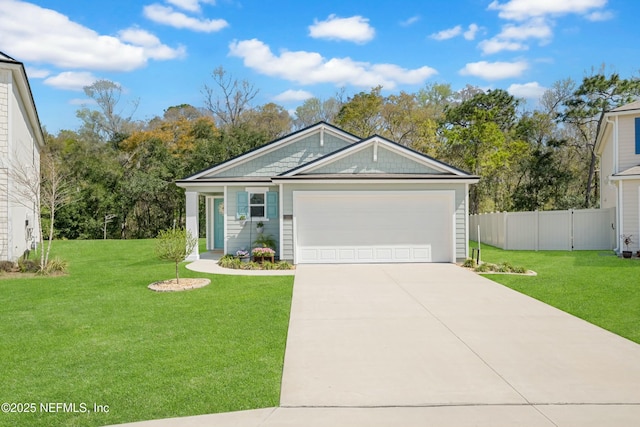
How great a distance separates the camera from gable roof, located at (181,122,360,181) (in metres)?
17.2

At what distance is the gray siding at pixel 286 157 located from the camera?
17375mm

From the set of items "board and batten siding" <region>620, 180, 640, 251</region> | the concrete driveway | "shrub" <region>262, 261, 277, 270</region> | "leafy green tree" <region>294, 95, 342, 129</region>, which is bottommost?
the concrete driveway

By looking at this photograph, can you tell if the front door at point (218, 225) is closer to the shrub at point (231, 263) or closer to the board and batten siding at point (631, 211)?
the shrub at point (231, 263)

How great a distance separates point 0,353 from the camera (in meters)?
5.78

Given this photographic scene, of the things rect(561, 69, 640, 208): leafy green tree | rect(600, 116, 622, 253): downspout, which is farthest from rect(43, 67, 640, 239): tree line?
rect(600, 116, 622, 253): downspout

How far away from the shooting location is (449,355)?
5.61 meters

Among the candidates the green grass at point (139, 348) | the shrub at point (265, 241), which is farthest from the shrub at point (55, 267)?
the shrub at point (265, 241)

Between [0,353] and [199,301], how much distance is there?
3.66 m

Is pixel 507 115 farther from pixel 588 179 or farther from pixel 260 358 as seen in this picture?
pixel 260 358

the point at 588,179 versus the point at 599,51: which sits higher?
the point at 599,51

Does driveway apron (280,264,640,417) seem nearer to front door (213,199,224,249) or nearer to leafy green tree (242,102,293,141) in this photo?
front door (213,199,224,249)

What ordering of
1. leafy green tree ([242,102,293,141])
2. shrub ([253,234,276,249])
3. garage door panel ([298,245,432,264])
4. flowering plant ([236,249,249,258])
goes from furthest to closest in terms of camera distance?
leafy green tree ([242,102,293,141]) → shrub ([253,234,276,249]) → flowering plant ([236,249,249,258]) → garage door panel ([298,245,432,264])

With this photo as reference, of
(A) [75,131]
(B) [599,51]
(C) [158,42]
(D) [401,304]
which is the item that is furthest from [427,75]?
(D) [401,304]

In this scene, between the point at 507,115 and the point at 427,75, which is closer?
the point at 507,115
